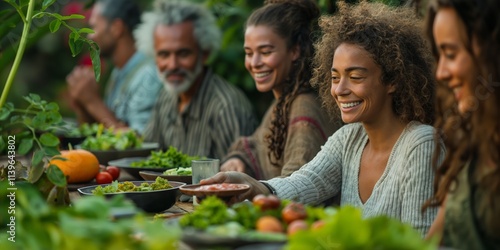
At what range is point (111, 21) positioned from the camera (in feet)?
24.9

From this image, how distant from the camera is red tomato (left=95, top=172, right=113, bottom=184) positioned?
386cm

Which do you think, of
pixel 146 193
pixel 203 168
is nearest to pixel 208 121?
pixel 203 168

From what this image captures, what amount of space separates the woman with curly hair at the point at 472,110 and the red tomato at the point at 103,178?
198 cm

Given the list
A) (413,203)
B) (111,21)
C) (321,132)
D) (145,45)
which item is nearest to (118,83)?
(111,21)

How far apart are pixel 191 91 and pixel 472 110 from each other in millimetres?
3687

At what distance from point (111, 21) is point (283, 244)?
19.5 feet

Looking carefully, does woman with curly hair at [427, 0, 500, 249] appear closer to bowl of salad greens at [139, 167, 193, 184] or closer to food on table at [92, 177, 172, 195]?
food on table at [92, 177, 172, 195]

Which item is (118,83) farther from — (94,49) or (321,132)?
(94,49)

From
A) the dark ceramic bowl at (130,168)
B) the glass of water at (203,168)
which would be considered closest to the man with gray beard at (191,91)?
the dark ceramic bowl at (130,168)

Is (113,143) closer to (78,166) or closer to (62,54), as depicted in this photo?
(78,166)

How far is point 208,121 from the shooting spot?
17.8 ft

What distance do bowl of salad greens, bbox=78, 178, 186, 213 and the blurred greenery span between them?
0.65m

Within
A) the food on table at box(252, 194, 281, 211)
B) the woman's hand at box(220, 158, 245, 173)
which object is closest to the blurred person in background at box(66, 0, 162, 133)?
the woman's hand at box(220, 158, 245, 173)

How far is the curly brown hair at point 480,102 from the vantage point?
2100 millimetres
